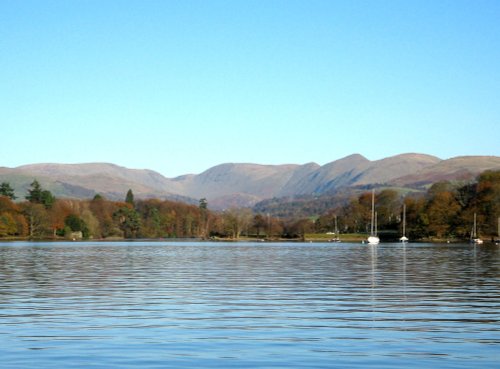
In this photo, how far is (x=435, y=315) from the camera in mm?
30438

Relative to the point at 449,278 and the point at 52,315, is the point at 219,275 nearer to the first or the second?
the point at 449,278

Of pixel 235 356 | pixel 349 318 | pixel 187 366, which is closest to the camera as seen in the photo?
pixel 187 366

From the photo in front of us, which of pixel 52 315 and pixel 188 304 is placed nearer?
pixel 52 315

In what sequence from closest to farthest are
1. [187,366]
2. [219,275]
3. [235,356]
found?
[187,366]
[235,356]
[219,275]

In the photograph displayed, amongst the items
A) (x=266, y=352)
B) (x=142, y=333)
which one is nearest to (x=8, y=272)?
(x=142, y=333)

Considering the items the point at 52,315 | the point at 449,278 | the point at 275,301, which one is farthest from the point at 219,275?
the point at 52,315

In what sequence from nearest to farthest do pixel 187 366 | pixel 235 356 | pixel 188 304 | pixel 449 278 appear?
1. pixel 187 366
2. pixel 235 356
3. pixel 188 304
4. pixel 449 278

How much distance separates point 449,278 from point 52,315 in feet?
104

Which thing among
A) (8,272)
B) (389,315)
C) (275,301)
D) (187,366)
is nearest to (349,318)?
(389,315)

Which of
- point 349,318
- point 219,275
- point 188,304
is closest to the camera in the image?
point 349,318

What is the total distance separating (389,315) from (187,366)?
505 inches

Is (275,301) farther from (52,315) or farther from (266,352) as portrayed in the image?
(266,352)

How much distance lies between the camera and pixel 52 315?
2991 cm

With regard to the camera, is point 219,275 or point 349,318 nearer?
point 349,318
